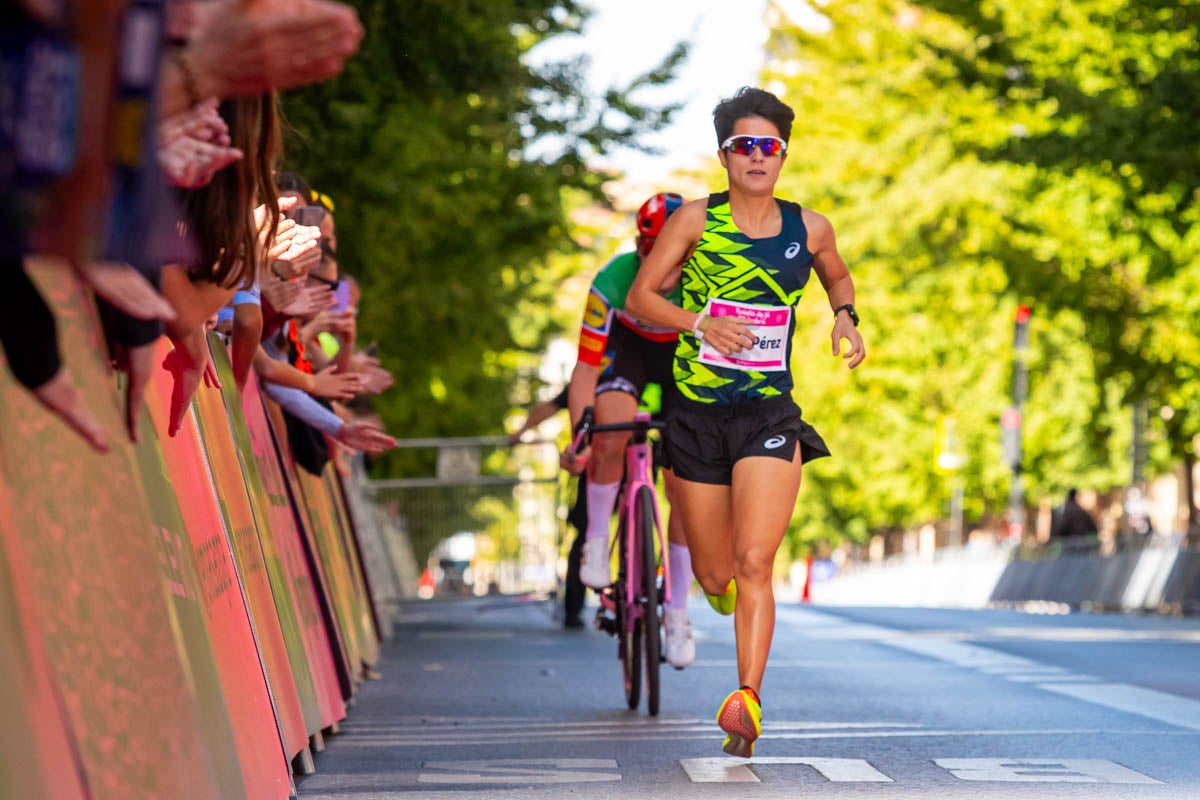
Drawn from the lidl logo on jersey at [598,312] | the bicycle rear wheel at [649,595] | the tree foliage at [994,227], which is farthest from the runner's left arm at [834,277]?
the tree foliage at [994,227]

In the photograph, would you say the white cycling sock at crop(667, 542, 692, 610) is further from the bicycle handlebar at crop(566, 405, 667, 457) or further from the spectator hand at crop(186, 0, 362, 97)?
the spectator hand at crop(186, 0, 362, 97)

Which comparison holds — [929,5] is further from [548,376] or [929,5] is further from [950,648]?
[950,648]

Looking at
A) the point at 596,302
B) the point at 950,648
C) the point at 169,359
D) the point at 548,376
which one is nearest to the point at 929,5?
the point at 548,376

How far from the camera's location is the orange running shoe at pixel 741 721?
753 cm

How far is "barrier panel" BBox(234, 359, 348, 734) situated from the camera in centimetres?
767

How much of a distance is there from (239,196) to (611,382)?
6716mm

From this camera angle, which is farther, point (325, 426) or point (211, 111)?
point (325, 426)

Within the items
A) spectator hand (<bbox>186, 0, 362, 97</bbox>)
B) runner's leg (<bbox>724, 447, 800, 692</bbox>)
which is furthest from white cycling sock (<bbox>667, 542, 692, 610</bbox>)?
spectator hand (<bbox>186, 0, 362, 97</bbox>)

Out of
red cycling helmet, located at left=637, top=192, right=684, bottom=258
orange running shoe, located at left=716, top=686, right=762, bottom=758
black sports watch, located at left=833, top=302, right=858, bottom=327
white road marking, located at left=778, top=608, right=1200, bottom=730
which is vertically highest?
red cycling helmet, located at left=637, top=192, right=684, bottom=258

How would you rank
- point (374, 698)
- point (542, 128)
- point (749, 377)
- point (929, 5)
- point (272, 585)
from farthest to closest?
point (929, 5) → point (542, 128) → point (374, 698) → point (749, 377) → point (272, 585)

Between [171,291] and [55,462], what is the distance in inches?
20.2

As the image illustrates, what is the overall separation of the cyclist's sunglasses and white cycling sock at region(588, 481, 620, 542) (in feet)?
9.23

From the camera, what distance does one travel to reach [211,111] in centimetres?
353

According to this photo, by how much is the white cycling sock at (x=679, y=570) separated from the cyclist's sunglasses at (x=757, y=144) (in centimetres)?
223
